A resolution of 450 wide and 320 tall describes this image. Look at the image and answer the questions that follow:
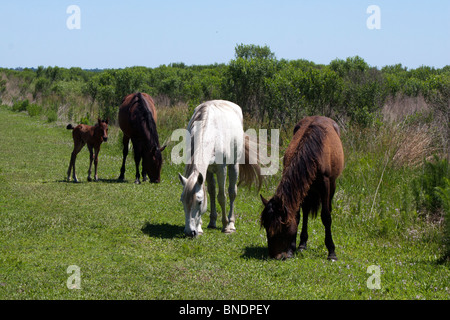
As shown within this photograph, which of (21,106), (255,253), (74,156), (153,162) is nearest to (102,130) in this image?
(74,156)

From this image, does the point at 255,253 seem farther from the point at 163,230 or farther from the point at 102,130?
the point at 102,130

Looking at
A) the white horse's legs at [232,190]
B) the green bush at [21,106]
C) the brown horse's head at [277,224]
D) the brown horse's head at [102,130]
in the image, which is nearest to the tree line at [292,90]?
the brown horse's head at [102,130]

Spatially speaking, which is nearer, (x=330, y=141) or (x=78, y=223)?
(x=330, y=141)

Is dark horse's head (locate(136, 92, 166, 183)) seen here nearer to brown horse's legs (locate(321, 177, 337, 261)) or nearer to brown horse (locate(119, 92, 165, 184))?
brown horse (locate(119, 92, 165, 184))

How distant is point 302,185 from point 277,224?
0.60 metres

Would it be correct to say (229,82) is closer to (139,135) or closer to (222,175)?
(139,135)

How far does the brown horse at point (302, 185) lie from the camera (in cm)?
612

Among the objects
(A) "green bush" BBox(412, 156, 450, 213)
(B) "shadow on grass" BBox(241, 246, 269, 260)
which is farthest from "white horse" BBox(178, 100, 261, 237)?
(A) "green bush" BBox(412, 156, 450, 213)

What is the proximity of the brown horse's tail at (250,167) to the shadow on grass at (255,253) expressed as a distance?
207cm

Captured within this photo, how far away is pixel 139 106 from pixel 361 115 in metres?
6.89

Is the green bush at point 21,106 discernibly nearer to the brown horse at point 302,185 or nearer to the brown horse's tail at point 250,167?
the brown horse's tail at point 250,167

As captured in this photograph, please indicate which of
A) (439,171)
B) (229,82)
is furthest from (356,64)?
(439,171)

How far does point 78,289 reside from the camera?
17.4ft

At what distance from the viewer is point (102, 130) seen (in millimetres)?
11922
